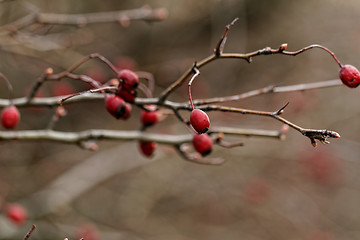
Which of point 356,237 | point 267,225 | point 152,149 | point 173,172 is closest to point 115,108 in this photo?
point 152,149

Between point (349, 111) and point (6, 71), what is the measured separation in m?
4.45

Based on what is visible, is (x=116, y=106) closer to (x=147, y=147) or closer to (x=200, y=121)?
(x=200, y=121)

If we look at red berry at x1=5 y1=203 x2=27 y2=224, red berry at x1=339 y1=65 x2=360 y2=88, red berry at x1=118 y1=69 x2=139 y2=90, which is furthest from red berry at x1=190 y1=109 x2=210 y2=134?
red berry at x1=5 y1=203 x2=27 y2=224

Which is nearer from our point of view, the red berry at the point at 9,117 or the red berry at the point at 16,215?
the red berry at the point at 9,117

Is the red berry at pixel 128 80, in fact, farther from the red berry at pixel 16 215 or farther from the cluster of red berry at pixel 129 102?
the red berry at pixel 16 215

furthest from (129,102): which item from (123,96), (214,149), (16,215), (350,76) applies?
(214,149)

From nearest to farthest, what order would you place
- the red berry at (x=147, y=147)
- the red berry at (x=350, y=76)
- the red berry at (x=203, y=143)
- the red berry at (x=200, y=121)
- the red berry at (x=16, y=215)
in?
1. the red berry at (x=200, y=121)
2. the red berry at (x=350, y=76)
3. the red berry at (x=203, y=143)
4. the red berry at (x=147, y=147)
5. the red berry at (x=16, y=215)

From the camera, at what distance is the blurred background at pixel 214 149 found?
4.11 metres

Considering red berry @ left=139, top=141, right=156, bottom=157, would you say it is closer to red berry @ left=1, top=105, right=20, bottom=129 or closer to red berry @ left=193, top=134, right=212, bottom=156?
red berry @ left=193, top=134, right=212, bottom=156

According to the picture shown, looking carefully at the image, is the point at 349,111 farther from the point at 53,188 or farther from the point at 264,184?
the point at 53,188

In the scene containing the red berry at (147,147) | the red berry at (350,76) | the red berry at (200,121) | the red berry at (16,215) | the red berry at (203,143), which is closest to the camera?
the red berry at (200,121)

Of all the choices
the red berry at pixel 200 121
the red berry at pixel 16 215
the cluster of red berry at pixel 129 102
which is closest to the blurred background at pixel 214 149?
the red berry at pixel 16 215

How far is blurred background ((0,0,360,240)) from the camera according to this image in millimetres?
→ 4113

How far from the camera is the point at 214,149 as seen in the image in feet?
12.6
